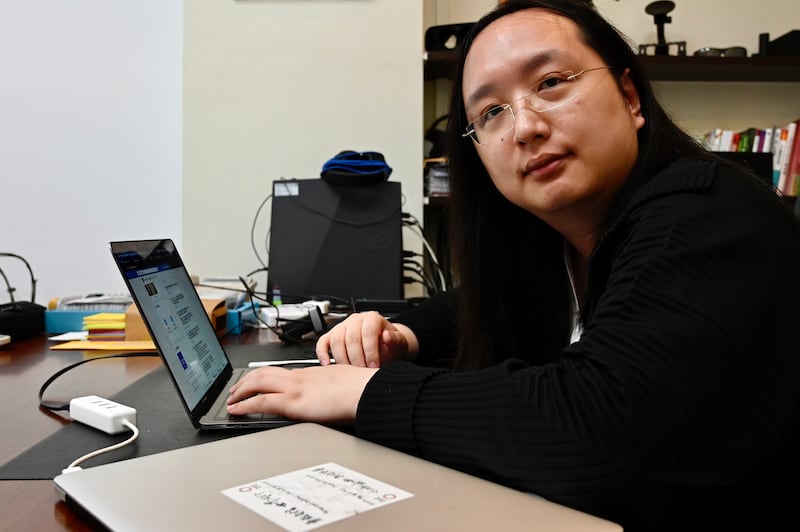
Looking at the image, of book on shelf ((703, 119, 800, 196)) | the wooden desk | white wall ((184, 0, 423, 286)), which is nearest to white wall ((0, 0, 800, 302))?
white wall ((184, 0, 423, 286))

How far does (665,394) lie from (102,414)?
1.95ft

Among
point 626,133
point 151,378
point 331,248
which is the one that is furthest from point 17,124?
point 626,133

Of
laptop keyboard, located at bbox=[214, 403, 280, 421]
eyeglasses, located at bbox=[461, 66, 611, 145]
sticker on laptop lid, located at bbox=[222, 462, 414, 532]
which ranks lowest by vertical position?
laptop keyboard, located at bbox=[214, 403, 280, 421]

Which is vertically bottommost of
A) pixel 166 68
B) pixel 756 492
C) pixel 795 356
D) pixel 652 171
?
pixel 756 492

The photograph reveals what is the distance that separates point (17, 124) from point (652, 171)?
8.51ft

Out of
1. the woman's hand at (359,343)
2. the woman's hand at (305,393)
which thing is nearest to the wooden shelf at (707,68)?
the woman's hand at (359,343)

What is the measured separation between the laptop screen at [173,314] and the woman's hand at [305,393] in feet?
0.20

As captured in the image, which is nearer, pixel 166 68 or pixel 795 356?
pixel 795 356

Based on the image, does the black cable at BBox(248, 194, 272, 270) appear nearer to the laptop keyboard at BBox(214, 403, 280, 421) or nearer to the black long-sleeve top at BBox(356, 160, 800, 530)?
the laptop keyboard at BBox(214, 403, 280, 421)

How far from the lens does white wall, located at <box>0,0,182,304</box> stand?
2531 millimetres

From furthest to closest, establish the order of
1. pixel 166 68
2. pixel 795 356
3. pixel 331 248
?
pixel 166 68 < pixel 331 248 < pixel 795 356

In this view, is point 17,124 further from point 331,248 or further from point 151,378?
point 151,378

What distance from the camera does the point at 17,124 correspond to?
2545mm

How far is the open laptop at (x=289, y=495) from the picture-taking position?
1.33 feet
